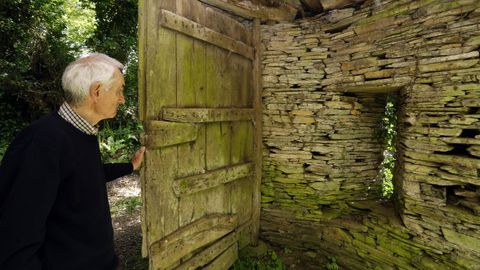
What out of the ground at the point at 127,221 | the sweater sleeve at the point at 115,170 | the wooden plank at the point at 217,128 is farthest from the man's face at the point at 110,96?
the ground at the point at 127,221

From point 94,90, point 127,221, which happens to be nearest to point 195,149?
point 94,90

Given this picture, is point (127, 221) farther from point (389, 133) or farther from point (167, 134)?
point (389, 133)

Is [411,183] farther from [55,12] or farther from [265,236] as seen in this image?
[55,12]

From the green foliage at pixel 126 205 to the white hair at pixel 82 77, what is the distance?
4.01 meters

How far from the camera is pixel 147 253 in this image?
218 cm

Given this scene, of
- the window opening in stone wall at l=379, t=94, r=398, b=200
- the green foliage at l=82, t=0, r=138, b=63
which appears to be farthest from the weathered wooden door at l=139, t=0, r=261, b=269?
the green foliage at l=82, t=0, r=138, b=63

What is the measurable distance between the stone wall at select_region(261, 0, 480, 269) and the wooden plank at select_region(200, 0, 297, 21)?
11 cm

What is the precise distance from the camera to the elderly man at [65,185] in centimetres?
115

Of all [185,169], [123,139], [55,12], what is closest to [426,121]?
[185,169]

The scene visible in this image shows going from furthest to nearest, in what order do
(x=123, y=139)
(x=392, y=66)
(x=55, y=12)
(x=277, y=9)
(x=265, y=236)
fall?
1. (x=123, y=139)
2. (x=55, y=12)
3. (x=265, y=236)
4. (x=277, y=9)
5. (x=392, y=66)

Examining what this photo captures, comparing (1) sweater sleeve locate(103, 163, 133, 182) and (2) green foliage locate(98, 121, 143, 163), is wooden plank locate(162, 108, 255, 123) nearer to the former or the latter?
(1) sweater sleeve locate(103, 163, 133, 182)

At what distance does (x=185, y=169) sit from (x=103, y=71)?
1.19 m

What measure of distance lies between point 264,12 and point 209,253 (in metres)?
2.60

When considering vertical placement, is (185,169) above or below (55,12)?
below
